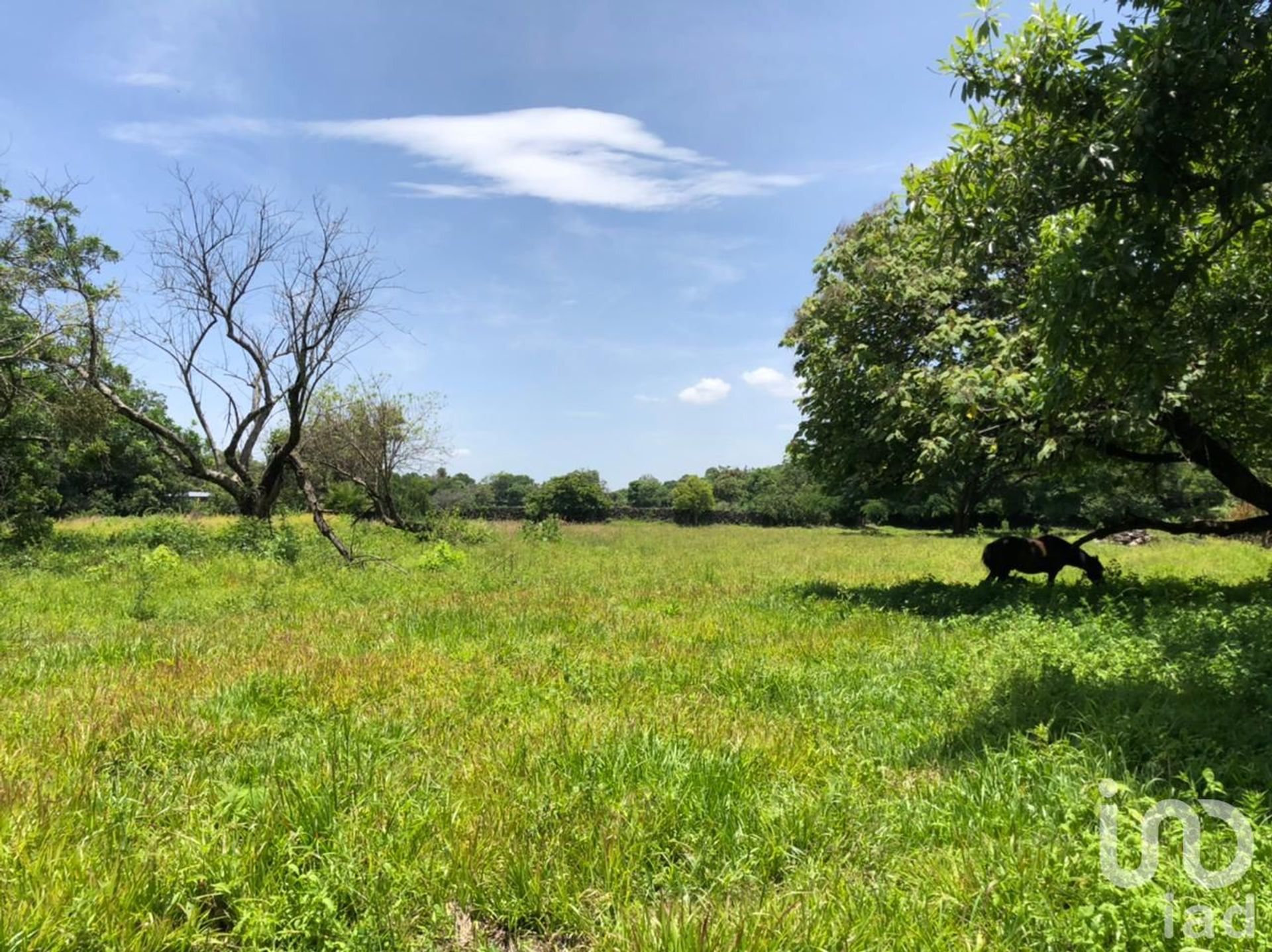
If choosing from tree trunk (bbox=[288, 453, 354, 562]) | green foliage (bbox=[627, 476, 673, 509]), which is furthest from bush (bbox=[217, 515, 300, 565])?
green foliage (bbox=[627, 476, 673, 509])

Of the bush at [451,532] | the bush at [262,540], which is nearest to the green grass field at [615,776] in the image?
the bush at [262,540]

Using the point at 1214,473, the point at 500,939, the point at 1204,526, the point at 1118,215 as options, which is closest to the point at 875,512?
the point at 1214,473

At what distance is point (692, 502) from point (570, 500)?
33.1 ft

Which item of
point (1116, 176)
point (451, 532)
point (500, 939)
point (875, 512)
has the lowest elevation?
point (500, 939)

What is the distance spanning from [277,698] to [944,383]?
8.78 m

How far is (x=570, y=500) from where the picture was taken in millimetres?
53812

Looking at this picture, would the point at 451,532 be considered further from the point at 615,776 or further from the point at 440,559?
the point at 615,776

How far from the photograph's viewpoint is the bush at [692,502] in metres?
55.2

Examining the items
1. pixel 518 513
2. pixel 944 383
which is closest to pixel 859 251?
pixel 944 383

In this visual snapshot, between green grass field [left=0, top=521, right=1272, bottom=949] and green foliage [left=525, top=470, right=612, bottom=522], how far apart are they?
44403mm

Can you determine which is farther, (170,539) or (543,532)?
(543,532)

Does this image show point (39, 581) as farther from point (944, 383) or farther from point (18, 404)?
point (944, 383)

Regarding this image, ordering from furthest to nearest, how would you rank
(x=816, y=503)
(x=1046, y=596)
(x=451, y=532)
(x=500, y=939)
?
(x=816, y=503)
(x=451, y=532)
(x=1046, y=596)
(x=500, y=939)

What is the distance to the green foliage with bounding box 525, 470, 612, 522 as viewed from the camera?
53.3 meters
